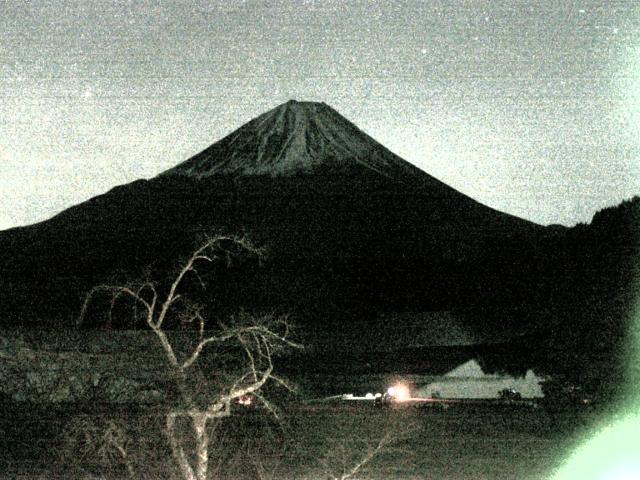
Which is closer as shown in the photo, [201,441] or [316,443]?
[201,441]

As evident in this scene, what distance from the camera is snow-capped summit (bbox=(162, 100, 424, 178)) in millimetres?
141875

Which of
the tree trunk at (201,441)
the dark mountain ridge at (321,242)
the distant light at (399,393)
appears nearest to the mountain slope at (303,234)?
the dark mountain ridge at (321,242)

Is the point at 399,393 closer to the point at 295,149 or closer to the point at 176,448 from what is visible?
the point at 176,448

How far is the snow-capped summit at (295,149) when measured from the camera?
141875 mm

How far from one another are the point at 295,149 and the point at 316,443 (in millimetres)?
131564

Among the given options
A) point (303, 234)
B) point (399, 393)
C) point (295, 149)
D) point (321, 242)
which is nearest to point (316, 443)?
point (399, 393)

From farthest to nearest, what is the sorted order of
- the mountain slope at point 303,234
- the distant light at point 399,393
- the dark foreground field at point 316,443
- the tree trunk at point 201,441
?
the mountain slope at point 303,234 < the distant light at point 399,393 < the dark foreground field at point 316,443 < the tree trunk at point 201,441

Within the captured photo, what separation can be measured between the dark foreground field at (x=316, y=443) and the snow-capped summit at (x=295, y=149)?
115767mm

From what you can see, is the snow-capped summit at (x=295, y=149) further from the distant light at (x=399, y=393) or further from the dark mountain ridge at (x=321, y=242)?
the distant light at (x=399, y=393)

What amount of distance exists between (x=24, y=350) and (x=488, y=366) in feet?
76.1

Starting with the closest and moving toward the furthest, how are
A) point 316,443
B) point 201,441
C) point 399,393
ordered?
1. point 201,441
2. point 316,443
3. point 399,393

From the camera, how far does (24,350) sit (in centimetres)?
2386

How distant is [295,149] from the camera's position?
150 m

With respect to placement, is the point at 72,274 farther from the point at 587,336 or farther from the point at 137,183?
the point at 587,336
